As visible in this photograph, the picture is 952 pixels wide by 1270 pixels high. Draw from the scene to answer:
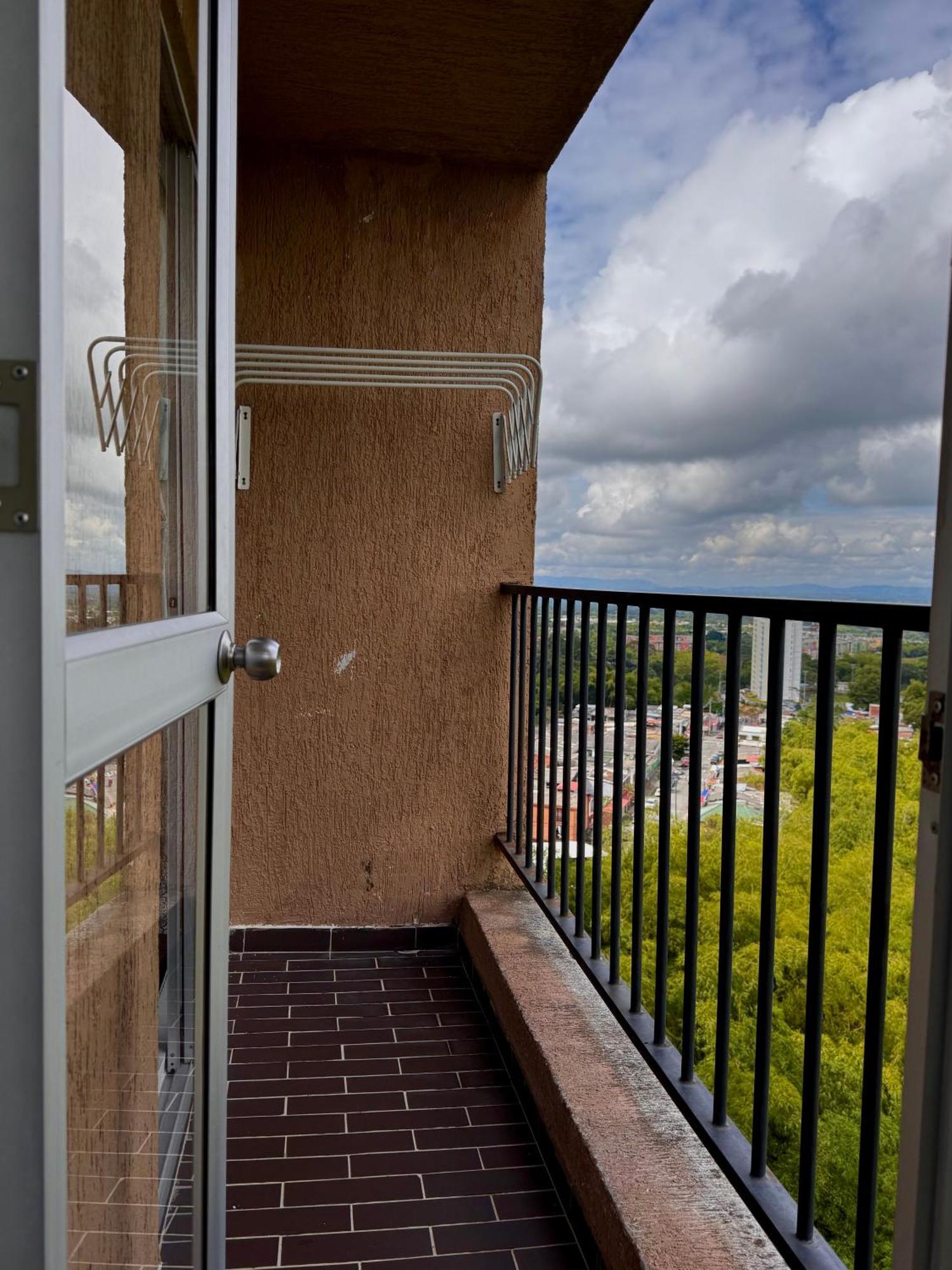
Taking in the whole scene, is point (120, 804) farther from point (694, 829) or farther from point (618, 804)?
point (618, 804)

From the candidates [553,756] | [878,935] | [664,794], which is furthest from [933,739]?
[553,756]

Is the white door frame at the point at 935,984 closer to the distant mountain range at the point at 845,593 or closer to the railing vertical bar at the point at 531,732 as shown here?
the distant mountain range at the point at 845,593

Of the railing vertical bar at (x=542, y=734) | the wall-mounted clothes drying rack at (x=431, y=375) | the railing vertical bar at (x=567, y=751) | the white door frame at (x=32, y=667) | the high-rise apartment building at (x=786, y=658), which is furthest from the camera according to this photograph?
the wall-mounted clothes drying rack at (x=431, y=375)

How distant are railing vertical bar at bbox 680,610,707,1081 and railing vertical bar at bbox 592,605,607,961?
536 mm

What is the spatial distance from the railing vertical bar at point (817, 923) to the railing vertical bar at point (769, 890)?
0.11m

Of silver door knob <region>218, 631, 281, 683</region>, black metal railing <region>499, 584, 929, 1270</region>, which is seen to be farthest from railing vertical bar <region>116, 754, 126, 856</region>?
black metal railing <region>499, 584, 929, 1270</region>

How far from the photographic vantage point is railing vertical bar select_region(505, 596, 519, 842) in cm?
301

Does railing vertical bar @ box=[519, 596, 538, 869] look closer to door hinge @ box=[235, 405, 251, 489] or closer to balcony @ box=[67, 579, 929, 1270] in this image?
balcony @ box=[67, 579, 929, 1270]

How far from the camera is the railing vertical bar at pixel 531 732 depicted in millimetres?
2752

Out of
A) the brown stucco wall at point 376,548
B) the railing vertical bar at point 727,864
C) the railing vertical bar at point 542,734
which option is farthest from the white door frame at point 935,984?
the brown stucco wall at point 376,548

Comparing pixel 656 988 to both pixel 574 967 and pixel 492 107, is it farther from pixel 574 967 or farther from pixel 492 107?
pixel 492 107

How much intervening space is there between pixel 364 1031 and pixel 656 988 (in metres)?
1.26

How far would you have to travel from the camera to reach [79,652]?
560 mm

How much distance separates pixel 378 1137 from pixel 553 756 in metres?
1.02
